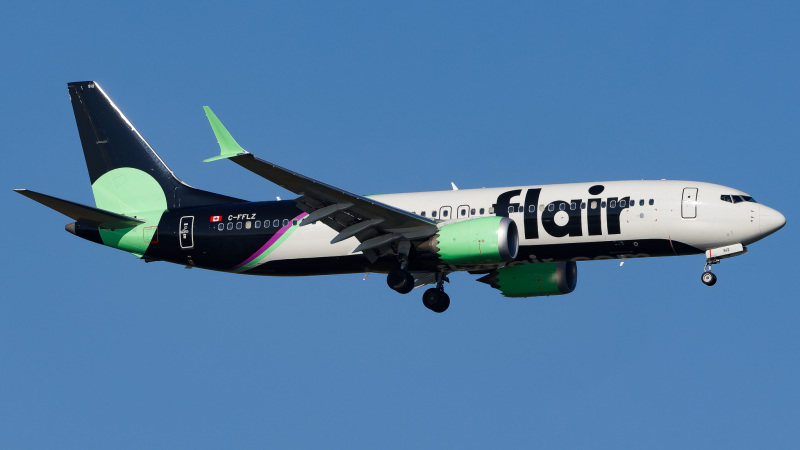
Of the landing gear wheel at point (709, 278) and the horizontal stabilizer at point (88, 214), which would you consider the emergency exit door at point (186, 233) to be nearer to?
the horizontal stabilizer at point (88, 214)

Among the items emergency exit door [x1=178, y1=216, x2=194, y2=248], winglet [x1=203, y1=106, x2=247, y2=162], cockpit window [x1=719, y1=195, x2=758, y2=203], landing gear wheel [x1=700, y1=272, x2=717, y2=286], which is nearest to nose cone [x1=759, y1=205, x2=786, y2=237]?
cockpit window [x1=719, y1=195, x2=758, y2=203]

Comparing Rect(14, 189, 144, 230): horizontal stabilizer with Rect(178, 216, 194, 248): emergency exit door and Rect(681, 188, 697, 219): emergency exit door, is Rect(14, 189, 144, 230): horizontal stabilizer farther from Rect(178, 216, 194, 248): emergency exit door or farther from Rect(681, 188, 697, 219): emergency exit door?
Rect(681, 188, 697, 219): emergency exit door

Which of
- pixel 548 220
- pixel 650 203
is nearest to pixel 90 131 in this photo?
pixel 548 220

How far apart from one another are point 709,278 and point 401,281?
449 inches

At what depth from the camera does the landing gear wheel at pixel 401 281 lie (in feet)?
155

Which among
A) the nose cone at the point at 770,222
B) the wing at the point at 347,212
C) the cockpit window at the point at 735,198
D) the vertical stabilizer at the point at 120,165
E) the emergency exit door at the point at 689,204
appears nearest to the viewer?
the wing at the point at 347,212

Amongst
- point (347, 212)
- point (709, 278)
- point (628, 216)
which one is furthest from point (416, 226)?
point (709, 278)

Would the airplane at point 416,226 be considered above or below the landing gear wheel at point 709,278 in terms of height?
above

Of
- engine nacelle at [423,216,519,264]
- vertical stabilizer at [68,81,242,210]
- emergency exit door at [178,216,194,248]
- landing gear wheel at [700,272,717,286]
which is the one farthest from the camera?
vertical stabilizer at [68,81,242,210]

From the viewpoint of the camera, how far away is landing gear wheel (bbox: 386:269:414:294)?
155ft

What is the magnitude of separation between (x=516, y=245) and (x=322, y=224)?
823 centimetres

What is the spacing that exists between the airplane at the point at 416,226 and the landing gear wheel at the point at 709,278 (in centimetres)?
8

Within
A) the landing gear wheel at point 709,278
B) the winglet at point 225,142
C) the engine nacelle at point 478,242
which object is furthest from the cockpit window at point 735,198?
the winglet at point 225,142

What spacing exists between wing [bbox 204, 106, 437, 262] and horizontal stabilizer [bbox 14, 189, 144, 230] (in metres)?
9.41
